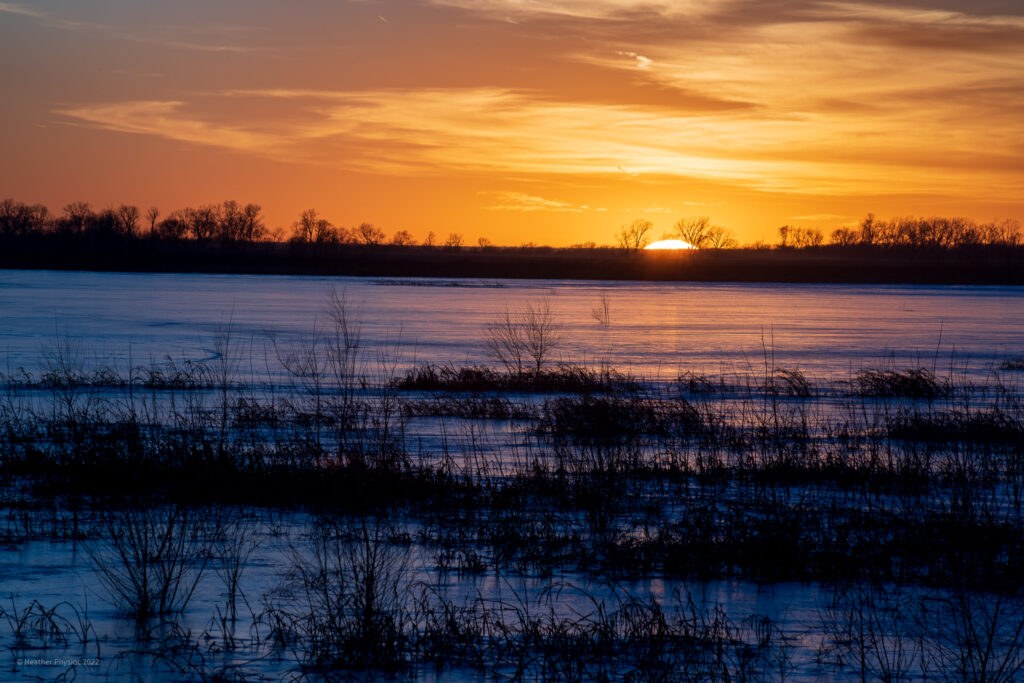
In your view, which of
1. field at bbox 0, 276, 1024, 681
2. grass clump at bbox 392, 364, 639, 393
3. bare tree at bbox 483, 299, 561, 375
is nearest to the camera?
field at bbox 0, 276, 1024, 681

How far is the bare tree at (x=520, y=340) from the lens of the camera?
2479 cm

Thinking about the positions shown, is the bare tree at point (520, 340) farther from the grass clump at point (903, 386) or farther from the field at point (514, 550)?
the field at point (514, 550)

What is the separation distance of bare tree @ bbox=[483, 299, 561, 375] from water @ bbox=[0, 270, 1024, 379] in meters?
0.64

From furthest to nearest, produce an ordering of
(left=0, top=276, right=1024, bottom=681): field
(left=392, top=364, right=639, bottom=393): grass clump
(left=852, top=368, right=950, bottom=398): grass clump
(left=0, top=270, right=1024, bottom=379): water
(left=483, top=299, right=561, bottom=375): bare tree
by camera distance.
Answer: (left=0, top=270, right=1024, bottom=379): water
(left=483, top=299, right=561, bottom=375): bare tree
(left=392, top=364, right=639, bottom=393): grass clump
(left=852, top=368, right=950, bottom=398): grass clump
(left=0, top=276, right=1024, bottom=681): field

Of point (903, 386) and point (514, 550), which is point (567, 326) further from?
point (514, 550)

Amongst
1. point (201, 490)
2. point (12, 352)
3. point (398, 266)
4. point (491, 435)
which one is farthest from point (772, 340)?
point (398, 266)

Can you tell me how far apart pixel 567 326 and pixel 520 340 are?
13.7 metres

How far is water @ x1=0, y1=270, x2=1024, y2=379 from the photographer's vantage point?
27.9 m

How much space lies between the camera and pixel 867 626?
6527mm

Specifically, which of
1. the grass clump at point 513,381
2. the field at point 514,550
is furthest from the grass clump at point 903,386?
the grass clump at point 513,381

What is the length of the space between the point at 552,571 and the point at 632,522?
1.84m

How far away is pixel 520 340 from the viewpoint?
28.0 m

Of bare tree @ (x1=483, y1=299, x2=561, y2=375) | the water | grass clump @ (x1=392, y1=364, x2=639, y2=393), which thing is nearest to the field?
grass clump @ (x1=392, y1=364, x2=639, y2=393)

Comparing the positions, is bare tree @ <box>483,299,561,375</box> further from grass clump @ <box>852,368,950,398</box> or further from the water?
grass clump @ <box>852,368,950,398</box>
